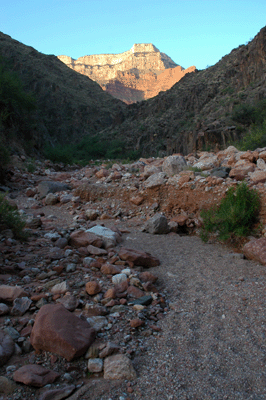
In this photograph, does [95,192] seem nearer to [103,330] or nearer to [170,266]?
[170,266]

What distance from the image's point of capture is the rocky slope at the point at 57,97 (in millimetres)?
35625

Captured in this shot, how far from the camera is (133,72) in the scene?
10156 cm

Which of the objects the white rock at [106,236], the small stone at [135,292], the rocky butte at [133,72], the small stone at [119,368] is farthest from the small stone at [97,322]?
the rocky butte at [133,72]

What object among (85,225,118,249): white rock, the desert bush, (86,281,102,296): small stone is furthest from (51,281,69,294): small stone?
the desert bush

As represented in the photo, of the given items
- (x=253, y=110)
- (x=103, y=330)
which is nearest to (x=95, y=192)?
(x=103, y=330)

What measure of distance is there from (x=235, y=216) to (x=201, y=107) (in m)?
27.2

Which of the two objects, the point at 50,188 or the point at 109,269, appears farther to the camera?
the point at 50,188

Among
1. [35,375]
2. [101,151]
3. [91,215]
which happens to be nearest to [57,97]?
[101,151]

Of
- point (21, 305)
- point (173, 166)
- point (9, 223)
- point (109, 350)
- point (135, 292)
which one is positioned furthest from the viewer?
point (173, 166)

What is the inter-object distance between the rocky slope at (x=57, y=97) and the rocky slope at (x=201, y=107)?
5089 mm

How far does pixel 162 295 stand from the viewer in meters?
2.59

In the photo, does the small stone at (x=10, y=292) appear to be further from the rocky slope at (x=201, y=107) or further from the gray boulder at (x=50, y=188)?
the rocky slope at (x=201, y=107)

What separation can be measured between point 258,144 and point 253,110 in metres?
10.6

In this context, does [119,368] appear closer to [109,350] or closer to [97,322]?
[109,350]
